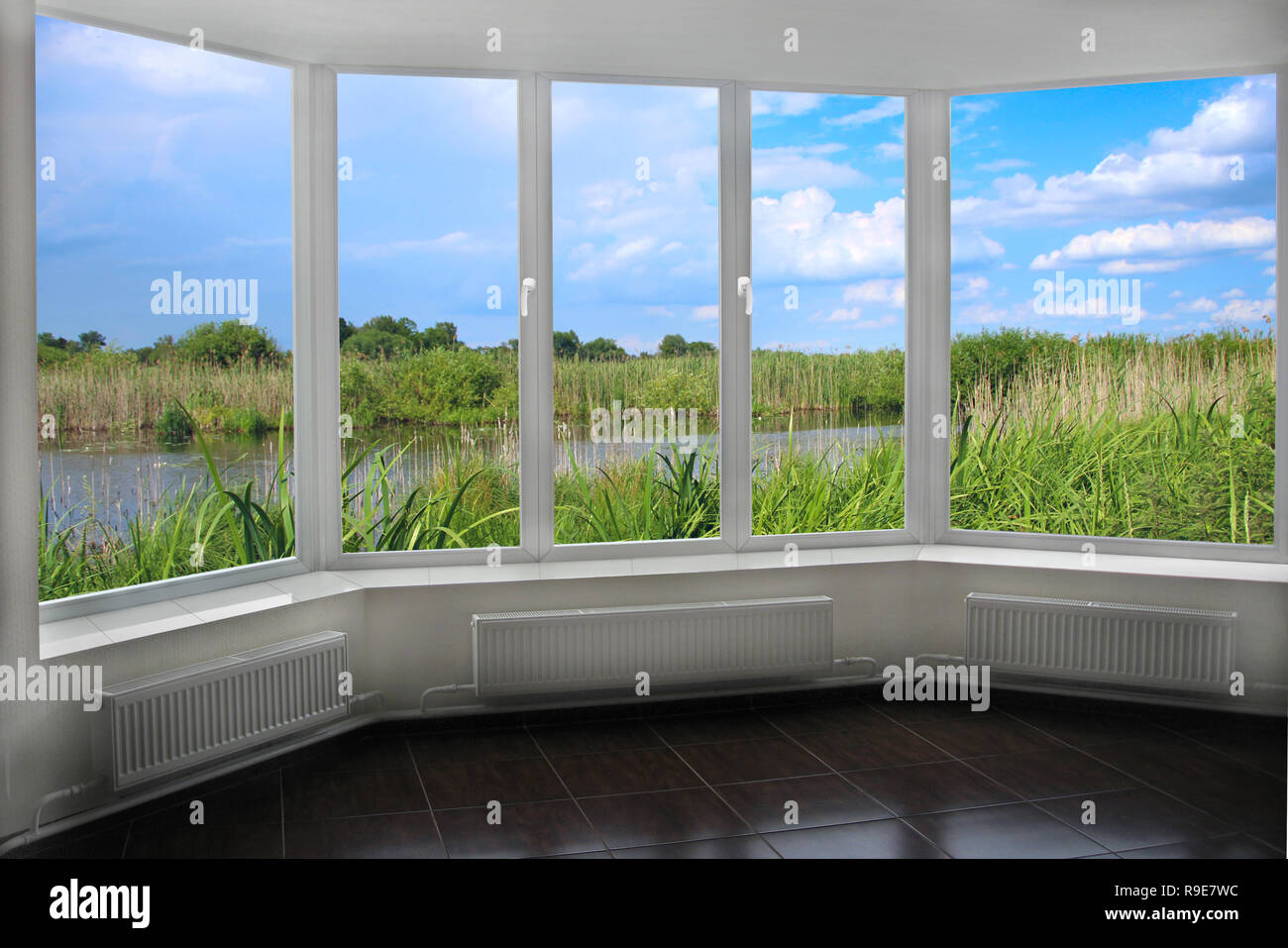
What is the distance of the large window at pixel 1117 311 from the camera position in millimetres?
4625

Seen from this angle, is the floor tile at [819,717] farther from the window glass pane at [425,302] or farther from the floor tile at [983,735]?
the window glass pane at [425,302]

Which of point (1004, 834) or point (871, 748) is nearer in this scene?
point (1004, 834)

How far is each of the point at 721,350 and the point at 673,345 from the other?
239mm

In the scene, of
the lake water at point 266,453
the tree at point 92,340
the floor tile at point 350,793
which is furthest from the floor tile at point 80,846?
the tree at point 92,340

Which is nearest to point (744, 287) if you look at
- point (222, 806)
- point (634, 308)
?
point (634, 308)

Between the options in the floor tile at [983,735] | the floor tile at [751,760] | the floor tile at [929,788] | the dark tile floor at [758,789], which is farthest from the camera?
the floor tile at [983,735]

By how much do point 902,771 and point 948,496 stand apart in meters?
1.66

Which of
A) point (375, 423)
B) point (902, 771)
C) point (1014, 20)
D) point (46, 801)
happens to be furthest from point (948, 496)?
point (46, 801)

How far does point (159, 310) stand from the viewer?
3922 mm

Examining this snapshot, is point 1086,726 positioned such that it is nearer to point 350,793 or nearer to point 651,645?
point 651,645

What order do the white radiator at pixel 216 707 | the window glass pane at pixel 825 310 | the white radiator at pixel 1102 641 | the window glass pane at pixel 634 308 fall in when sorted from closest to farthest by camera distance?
the white radiator at pixel 216 707 → the white radiator at pixel 1102 641 → the window glass pane at pixel 634 308 → the window glass pane at pixel 825 310

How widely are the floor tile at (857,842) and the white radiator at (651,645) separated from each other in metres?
1.22

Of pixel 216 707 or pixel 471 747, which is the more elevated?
pixel 216 707
